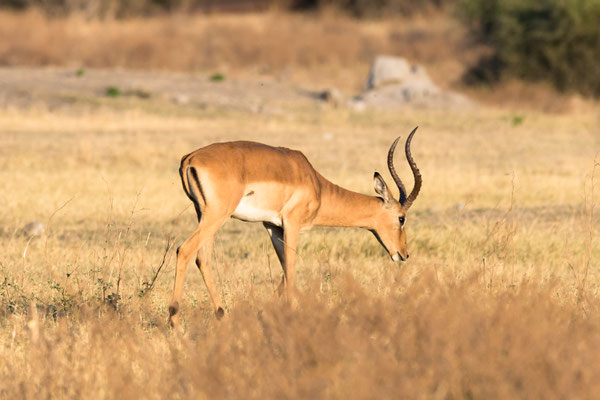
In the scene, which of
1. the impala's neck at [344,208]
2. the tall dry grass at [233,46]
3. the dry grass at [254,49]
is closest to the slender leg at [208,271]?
the impala's neck at [344,208]

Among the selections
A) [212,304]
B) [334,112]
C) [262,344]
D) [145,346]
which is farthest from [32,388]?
[334,112]

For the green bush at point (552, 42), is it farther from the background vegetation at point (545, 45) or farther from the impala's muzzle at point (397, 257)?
the impala's muzzle at point (397, 257)

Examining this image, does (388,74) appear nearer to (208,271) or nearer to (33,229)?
(33,229)

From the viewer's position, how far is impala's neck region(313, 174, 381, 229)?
7.66m

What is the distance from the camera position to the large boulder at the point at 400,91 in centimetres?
2852

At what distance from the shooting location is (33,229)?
1038cm

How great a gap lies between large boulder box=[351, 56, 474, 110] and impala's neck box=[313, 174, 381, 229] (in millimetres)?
19989

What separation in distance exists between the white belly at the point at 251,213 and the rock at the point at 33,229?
3.88 meters

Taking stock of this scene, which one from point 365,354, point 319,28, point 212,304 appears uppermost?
point 319,28

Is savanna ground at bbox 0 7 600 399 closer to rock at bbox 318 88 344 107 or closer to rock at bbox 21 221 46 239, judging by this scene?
rock at bbox 21 221 46 239

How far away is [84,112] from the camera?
2291 centimetres

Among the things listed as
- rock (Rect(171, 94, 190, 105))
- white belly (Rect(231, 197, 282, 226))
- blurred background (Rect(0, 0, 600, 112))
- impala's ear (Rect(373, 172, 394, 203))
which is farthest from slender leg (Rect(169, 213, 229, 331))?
blurred background (Rect(0, 0, 600, 112))

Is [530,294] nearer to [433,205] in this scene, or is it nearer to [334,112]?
[433,205]

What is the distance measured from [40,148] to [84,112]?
246 inches
